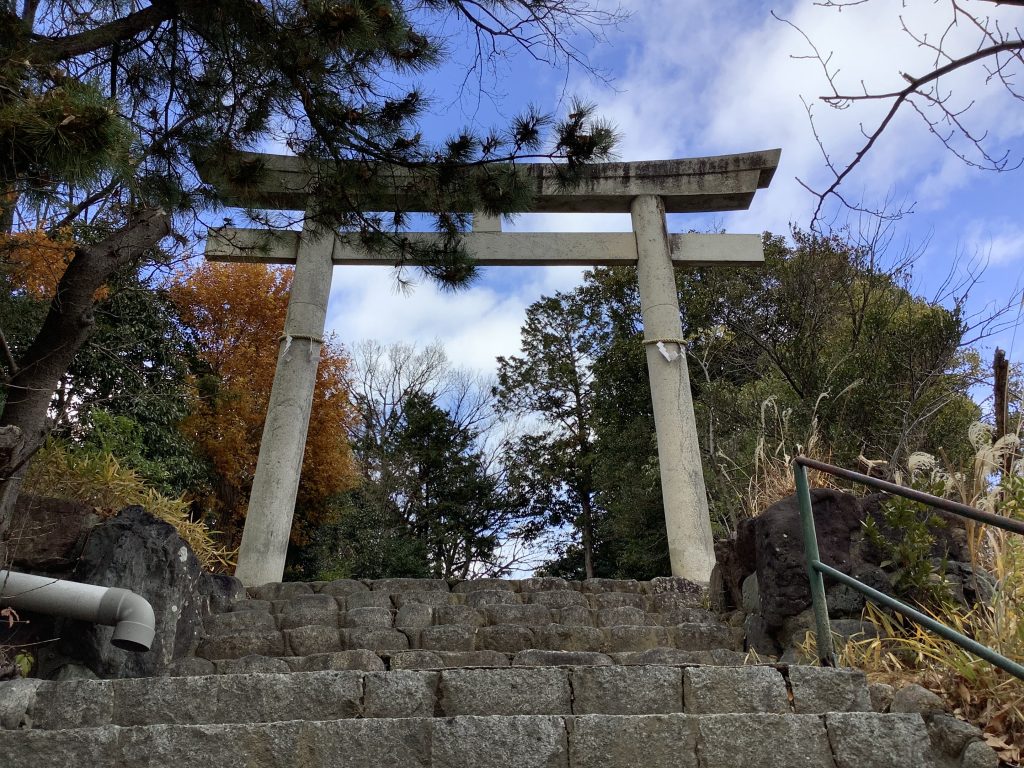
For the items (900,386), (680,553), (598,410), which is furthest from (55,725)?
(598,410)

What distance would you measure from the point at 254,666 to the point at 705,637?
8.05 ft

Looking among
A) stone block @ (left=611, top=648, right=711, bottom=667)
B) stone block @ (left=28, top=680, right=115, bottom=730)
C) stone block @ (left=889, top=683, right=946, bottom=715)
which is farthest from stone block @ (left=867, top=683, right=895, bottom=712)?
stone block @ (left=28, top=680, right=115, bottom=730)

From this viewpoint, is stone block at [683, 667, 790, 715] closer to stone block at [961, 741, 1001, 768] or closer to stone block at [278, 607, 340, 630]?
stone block at [961, 741, 1001, 768]

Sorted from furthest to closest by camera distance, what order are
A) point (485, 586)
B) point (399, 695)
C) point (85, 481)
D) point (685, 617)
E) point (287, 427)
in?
point (287, 427) → point (485, 586) → point (685, 617) → point (85, 481) → point (399, 695)

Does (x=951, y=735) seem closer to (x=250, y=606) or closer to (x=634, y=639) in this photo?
(x=634, y=639)

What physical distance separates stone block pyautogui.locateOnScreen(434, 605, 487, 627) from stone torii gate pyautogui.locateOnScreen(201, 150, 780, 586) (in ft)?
8.74

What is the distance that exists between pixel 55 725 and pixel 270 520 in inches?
170

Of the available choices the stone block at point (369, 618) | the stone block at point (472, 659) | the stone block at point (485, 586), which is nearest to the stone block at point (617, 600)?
the stone block at point (485, 586)

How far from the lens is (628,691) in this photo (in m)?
3.42

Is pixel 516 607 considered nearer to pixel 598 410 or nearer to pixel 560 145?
pixel 560 145

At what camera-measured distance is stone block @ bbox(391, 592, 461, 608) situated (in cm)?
595

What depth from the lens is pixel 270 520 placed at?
7.78 metres

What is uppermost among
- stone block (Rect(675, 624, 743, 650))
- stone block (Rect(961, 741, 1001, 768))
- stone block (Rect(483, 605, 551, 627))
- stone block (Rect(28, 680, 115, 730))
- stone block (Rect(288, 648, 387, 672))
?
stone block (Rect(483, 605, 551, 627))

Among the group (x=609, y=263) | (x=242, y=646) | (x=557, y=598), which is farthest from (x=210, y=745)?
(x=609, y=263)
